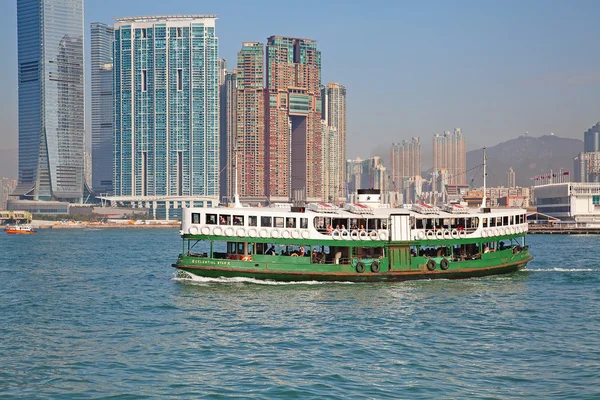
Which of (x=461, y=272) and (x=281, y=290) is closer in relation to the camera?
(x=281, y=290)

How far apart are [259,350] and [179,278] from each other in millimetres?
17152

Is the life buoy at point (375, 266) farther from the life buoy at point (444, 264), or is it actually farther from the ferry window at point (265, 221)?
the ferry window at point (265, 221)

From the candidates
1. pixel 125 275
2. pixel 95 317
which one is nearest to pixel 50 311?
pixel 95 317

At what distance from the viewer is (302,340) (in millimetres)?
26078

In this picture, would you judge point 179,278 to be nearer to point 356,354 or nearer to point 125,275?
point 125,275

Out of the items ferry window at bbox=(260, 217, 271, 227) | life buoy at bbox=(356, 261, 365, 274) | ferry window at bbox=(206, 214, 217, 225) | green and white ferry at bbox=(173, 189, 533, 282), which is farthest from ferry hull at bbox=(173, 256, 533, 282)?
ferry window at bbox=(260, 217, 271, 227)

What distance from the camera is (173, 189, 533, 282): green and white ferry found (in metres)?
38.3

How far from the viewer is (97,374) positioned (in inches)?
858

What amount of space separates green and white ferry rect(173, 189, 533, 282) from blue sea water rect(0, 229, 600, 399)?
88 cm

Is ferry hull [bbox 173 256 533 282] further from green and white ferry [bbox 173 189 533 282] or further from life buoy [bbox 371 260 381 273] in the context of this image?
life buoy [bbox 371 260 381 273]

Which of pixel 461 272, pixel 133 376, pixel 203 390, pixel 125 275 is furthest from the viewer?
pixel 125 275

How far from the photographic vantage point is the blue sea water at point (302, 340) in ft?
67.7

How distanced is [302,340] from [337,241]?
43.6 feet

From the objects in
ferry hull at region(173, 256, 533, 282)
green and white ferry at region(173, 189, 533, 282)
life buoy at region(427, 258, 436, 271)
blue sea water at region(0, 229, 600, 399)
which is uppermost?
green and white ferry at region(173, 189, 533, 282)
